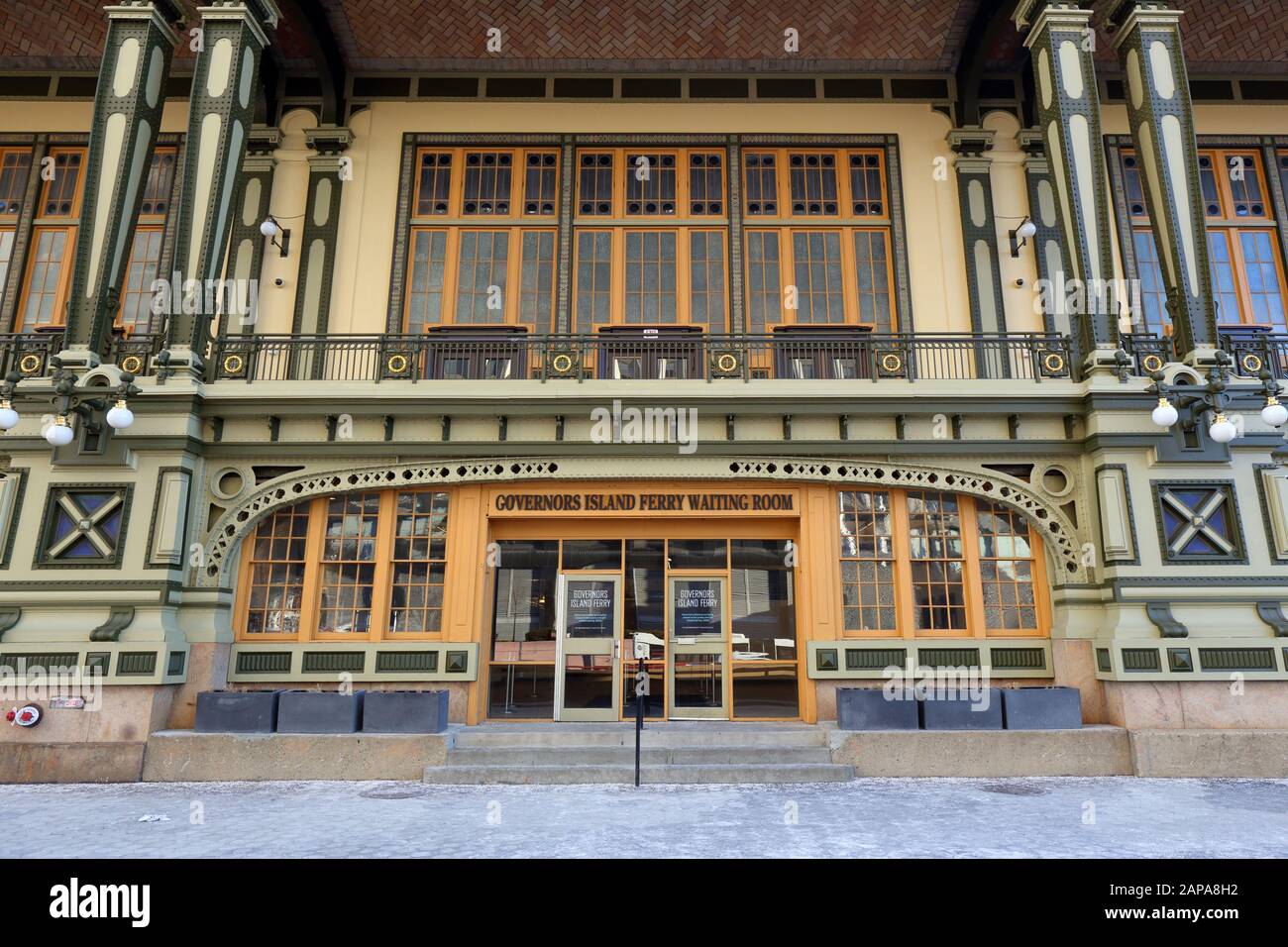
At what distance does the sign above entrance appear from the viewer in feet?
41.8

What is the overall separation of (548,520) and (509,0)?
9.70 meters

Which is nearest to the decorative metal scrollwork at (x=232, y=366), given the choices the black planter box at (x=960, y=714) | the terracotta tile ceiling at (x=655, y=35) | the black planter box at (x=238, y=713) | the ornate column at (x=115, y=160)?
the ornate column at (x=115, y=160)

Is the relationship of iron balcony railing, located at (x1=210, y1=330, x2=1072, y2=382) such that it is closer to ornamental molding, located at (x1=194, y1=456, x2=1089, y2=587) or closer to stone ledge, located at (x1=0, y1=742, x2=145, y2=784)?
ornamental molding, located at (x1=194, y1=456, x2=1089, y2=587)

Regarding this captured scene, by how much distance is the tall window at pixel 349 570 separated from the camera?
1239 centimetres

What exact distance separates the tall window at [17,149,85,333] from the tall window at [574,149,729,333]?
31.3 ft

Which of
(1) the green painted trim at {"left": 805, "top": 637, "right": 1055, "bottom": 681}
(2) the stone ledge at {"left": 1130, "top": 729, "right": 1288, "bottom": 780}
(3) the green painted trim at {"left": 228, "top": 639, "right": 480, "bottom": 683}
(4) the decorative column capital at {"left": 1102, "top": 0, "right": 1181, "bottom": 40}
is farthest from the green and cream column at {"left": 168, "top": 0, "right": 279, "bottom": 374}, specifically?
(2) the stone ledge at {"left": 1130, "top": 729, "right": 1288, "bottom": 780}

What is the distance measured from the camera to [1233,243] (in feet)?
50.6

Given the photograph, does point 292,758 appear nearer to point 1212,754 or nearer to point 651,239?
point 651,239

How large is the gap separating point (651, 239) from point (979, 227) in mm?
6158

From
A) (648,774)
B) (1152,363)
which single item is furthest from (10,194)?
(1152,363)

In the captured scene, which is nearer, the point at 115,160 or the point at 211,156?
the point at 115,160

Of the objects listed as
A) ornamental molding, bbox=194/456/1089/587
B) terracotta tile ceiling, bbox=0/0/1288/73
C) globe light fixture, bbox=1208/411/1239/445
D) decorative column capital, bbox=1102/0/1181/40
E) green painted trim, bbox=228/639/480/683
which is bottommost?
green painted trim, bbox=228/639/480/683

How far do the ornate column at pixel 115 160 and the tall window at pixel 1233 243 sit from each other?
17208mm

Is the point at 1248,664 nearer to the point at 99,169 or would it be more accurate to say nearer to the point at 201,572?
the point at 201,572
